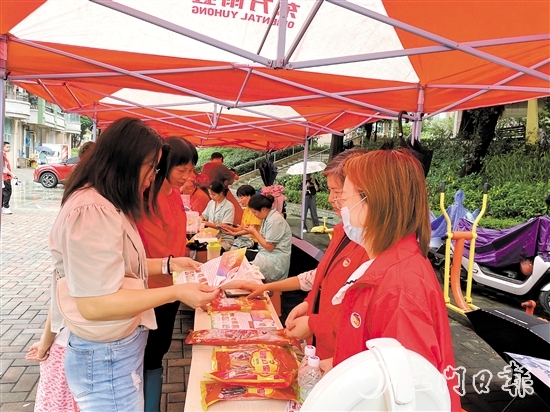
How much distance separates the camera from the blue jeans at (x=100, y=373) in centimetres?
139

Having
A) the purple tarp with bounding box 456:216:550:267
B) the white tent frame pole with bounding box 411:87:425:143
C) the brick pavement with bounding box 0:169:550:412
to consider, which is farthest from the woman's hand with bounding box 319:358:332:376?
the purple tarp with bounding box 456:216:550:267

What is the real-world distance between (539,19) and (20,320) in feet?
16.8

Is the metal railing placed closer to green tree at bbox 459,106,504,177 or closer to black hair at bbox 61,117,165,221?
green tree at bbox 459,106,504,177

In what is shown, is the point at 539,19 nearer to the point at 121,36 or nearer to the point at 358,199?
the point at 358,199

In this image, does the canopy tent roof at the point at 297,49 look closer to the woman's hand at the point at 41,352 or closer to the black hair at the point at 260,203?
the black hair at the point at 260,203

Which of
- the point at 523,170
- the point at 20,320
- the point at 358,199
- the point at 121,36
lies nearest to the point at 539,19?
the point at 358,199

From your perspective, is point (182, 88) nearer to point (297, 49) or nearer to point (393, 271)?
point (297, 49)

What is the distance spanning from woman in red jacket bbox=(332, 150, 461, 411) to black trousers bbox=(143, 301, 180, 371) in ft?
4.30

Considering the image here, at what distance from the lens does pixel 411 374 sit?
69cm

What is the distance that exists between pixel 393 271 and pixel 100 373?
1.04 m

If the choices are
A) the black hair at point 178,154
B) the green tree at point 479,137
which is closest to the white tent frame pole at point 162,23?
the black hair at point 178,154

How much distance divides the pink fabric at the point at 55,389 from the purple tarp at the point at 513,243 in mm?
5261

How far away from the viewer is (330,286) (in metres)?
1.82

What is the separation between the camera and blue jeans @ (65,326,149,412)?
1386 mm
